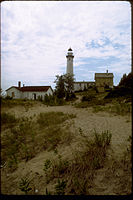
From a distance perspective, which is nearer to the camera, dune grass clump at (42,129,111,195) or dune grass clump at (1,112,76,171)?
dune grass clump at (42,129,111,195)

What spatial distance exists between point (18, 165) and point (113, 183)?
1498mm

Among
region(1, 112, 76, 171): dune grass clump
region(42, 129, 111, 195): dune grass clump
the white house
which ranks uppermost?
the white house

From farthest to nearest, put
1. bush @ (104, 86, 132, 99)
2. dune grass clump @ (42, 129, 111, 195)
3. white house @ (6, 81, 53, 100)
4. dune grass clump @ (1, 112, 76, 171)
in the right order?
bush @ (104, 86, 132, 99), white house @ (6, 81, 53, 100), dune grass clump @ (1, 112, 76, 171), dune grass clump @ (42, 129, 111, 195)

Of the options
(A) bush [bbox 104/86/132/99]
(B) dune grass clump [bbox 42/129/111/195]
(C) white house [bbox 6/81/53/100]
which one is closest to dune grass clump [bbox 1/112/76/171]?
(B) dune grass clump [bbox 42/129/111/195]

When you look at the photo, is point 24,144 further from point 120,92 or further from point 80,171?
point 120,92

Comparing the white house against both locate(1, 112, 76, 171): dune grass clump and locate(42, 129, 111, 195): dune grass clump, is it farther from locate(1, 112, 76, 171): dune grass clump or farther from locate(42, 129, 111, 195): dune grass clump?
locate(42, 129, 111, 195): dune grass clump

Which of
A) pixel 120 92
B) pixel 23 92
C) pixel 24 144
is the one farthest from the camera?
pixel 120 92

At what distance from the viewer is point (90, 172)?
1.53 metres

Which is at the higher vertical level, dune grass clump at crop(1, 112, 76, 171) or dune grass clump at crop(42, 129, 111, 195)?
dune grass clump at crop(42, 129, 111, 195)

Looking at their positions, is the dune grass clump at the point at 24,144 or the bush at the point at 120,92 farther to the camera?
the bush at the point at 120,92

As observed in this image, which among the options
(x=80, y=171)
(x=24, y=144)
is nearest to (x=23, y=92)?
(x=24, y=144)

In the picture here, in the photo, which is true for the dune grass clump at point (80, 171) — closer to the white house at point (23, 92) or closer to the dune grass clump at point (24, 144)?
the dune grass clump at point (24, 144)

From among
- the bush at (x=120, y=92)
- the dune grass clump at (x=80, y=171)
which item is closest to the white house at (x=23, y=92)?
the dune grass clump at (x=80, y=171)
